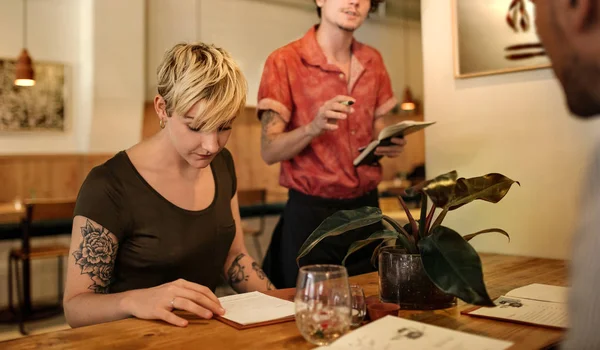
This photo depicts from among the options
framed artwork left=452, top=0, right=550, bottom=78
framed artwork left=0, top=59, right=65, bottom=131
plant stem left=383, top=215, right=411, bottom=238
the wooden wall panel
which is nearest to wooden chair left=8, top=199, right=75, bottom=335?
the wooden wall panel

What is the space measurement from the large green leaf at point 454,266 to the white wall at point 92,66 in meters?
5.43

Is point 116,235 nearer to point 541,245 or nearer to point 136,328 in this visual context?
point 136,328

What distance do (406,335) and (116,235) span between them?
33.4 inches

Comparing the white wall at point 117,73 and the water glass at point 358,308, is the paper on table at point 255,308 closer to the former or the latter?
the water glass at point 358,308

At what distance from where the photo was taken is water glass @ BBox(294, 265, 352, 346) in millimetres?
1083

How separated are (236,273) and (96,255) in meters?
0.48

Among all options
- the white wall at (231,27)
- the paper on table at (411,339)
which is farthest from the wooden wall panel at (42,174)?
the paper on table at (411,339)

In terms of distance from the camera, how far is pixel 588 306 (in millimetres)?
610

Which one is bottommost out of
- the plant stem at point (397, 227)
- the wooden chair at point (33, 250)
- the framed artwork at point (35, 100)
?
the wooden chair at point (33, 250)

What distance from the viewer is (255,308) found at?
1405 mm

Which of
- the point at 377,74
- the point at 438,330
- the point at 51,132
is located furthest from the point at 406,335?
the point at 51,132

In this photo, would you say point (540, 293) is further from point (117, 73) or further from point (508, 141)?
point (117, 73)

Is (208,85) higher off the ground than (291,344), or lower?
higher

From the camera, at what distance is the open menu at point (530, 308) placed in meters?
1.27
